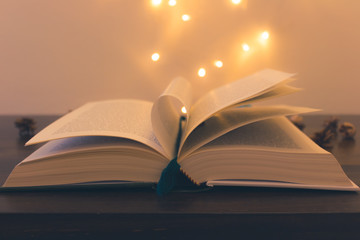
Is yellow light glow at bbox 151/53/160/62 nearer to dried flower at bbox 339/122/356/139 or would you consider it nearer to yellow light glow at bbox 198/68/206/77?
yellow light glow at bbox 198/68/206/77

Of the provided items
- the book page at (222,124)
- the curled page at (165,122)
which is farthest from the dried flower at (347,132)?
the curled page at (165,122)

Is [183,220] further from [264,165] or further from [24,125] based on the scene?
[24,125]

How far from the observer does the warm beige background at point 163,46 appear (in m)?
1.58

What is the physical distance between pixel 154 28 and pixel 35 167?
117cm

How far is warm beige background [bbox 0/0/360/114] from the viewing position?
5.17 ft

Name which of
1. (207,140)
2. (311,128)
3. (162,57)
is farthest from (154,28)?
(207,140)

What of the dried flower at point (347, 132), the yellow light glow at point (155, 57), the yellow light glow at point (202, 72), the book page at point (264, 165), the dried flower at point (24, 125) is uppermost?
the yellow light glow at point (155, 57)

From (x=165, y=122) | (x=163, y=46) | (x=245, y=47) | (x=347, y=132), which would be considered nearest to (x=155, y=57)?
(x=163, y=46)

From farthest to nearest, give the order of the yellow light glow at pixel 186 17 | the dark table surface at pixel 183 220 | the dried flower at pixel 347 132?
the yellow light glow at pixel 186 17 < the dried flower at pixel 347 132 < the dark table surface at pixel 183 220

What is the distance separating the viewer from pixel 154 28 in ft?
5.24

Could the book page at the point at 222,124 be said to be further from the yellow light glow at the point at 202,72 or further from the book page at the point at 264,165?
the yellow light glow at the point at 202,72

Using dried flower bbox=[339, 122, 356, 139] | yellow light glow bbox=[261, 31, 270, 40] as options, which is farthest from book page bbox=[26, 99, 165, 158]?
yellow light glow bbox=[261, 31, 270, 40]

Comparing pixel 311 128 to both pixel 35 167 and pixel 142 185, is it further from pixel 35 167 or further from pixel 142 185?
pixel 35 167

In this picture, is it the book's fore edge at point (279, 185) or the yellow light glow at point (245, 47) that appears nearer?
the book's fore edge at point (279, 185)
